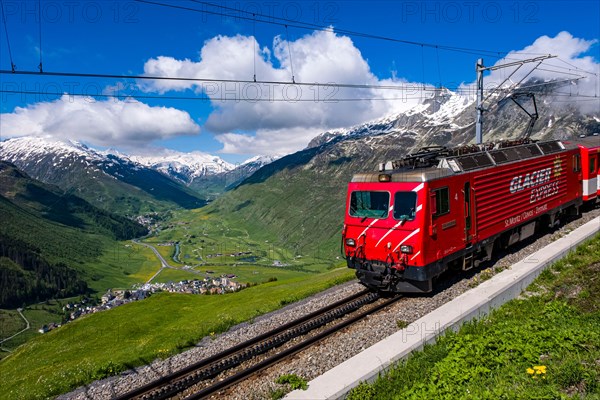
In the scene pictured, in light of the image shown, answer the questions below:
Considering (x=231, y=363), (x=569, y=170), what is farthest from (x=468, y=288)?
(x=569, y=170)

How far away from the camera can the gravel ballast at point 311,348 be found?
1102 cm

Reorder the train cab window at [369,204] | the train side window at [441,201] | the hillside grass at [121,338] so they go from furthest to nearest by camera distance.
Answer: the train cab window at [369,204], the train side window at [441,201], the hillside grass at [121,338]

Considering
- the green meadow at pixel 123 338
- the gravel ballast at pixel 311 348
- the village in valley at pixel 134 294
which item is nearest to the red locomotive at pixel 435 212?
the gravel ballast at pixel 311 348

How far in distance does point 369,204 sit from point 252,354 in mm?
7385

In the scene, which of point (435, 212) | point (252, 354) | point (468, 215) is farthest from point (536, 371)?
point (468, 215)

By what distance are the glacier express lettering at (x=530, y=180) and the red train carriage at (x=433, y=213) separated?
5 cm

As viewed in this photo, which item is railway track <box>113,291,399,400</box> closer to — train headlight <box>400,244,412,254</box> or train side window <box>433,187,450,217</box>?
train headlight <box>400,244,412,254</box>

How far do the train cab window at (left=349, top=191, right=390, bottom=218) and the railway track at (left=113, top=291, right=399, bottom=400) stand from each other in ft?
11.3

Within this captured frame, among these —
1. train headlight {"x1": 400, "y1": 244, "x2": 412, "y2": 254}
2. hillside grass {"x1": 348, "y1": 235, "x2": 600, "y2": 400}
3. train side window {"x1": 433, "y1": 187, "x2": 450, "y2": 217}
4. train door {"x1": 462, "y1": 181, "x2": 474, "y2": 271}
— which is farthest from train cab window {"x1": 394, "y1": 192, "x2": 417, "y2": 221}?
hillside grass {"x1": 348, "y1": 235, "x2": 600, "y2": 400}

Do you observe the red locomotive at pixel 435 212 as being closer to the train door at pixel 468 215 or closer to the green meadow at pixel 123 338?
the train door at pixel 468 215

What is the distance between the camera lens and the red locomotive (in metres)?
14.7

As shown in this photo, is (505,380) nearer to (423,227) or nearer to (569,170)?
(423,227)

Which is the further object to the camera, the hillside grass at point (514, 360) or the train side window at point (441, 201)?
the train side window at point (441, 201)

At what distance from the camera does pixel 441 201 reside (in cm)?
1523
